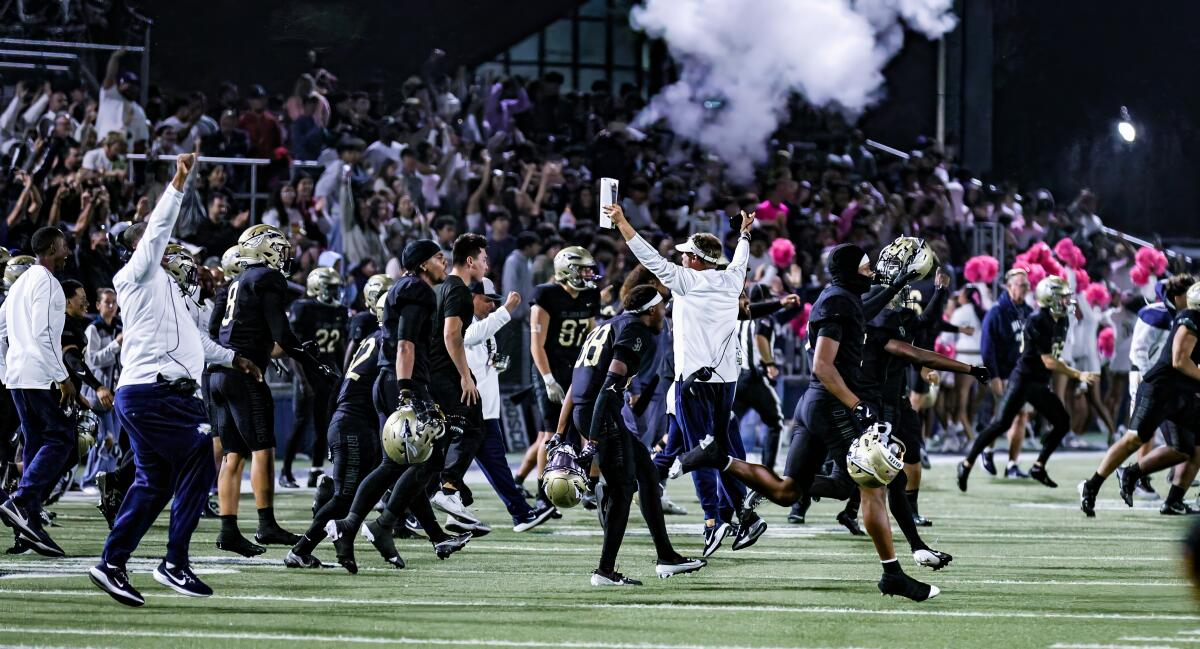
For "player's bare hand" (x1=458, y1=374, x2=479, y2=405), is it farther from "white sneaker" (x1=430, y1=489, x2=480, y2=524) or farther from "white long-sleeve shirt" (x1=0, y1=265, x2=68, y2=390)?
"white long-sleeve shirt" (x1=0, y1=265, x2=68, y2=390)

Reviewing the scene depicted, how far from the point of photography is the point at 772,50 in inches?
1141

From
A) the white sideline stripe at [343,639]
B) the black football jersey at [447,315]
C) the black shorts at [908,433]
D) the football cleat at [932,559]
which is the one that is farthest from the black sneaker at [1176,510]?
the white sideline stripe at [343,639]

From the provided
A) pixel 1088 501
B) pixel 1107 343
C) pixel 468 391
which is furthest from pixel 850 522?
pixel 1107 343

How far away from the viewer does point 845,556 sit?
10680mm

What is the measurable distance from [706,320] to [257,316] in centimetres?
283

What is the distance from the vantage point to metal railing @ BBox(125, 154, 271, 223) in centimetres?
1864

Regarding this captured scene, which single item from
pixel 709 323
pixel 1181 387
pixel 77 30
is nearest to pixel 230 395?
pixel 709 323

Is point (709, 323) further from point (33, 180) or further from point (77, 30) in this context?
point (77, 30)

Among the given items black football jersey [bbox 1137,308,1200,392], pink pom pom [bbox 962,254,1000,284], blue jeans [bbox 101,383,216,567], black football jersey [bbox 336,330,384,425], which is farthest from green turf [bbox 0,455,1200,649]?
pink pom pom [bbox 962,254,1000,284]

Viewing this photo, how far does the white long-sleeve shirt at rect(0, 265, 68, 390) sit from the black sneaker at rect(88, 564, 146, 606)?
2.72 m

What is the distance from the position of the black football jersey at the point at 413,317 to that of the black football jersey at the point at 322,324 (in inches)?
206

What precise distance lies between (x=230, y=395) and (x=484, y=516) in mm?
3360

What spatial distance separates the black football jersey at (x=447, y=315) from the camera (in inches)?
405

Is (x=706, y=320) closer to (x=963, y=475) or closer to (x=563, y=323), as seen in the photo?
(x=563, y=323)
